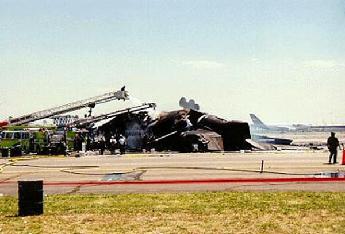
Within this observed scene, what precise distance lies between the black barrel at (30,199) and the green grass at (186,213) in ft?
1.01

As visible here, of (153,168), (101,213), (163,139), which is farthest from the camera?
(163,139)

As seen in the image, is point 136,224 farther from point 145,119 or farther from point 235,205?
point 145,119

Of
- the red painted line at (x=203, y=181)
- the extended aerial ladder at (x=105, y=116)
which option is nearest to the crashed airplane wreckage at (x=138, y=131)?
the extended aerial ladder at (x=105, y=116)

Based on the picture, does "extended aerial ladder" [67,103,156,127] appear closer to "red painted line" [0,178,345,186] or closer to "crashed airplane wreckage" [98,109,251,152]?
"crashed airplane wreckage" [98,109,251,152]

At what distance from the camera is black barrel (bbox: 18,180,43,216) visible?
484 inches

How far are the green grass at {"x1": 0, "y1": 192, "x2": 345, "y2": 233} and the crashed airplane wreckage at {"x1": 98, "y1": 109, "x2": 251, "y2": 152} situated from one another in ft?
89.7

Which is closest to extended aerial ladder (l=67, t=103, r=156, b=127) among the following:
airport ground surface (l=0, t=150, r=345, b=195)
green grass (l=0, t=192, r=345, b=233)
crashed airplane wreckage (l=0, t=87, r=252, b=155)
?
crashed airplane wreckage (l=0, t=87, r=252, b=155)

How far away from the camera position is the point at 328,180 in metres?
18.7

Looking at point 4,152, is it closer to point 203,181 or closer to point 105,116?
point 105,116

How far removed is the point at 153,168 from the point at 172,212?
44.1ft

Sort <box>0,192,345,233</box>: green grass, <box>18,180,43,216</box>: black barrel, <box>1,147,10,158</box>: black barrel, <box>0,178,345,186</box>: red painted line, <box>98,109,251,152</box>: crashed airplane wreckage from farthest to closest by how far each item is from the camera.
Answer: <box>98,109,251,152</box>: crashed airplane wreckage → <box>1,147,10,158</box>: black barrel → <box>0,178,345,186</box>: red painted line → <box>18,180,43,216</box>: black barrel → <box>0,192,345,233</box>: green grass

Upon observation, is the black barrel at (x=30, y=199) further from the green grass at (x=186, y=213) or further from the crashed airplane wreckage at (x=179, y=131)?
the crashed airplane wreckage at (x=179, y=131)

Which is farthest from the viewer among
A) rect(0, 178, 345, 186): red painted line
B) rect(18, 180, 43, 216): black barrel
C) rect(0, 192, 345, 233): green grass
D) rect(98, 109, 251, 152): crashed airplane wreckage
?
rect(98, 109, 251, 152): crashed airplane wreckage

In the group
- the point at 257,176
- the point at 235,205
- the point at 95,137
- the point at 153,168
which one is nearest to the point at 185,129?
the point at 95,137
